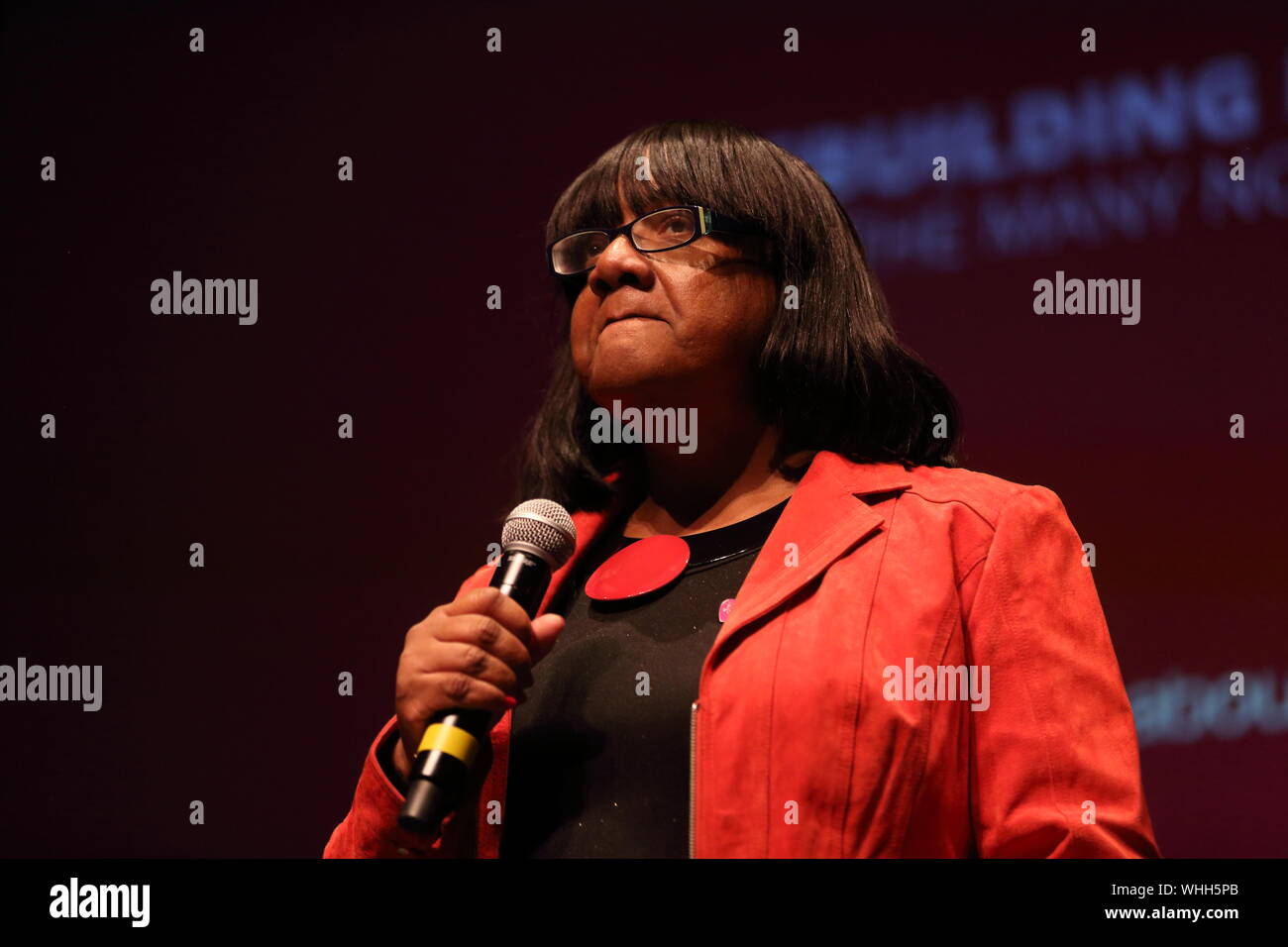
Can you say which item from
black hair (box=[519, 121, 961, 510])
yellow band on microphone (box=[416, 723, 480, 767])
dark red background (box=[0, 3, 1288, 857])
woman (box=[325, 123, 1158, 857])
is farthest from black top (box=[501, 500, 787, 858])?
dark red background (box=[0, 3, 1288, 857])

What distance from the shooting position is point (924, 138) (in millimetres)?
2445

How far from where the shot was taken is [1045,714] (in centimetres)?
144

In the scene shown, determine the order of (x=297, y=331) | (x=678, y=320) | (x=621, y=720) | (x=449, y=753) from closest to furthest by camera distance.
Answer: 1. (x=449, y=753)
2. (x=621, y=720)
3. (x=678, y=320)
4. (x=297, y=331)

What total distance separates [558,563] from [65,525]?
1.57 meters

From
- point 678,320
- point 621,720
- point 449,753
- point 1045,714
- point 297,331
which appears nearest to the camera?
point 449,753

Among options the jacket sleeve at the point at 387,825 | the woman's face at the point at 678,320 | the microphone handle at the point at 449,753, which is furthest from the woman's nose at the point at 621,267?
the jacket sleeve at the point at 387,825

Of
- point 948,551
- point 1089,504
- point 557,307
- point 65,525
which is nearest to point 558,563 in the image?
point 948,551

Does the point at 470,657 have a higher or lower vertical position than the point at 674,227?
lower

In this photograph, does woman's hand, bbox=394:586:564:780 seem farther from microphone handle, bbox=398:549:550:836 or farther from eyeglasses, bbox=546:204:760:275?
eyeglasses, bbox=546:204:760:275

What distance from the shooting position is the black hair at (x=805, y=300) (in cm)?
179

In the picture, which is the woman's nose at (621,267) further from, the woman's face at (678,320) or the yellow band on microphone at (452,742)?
the yellow band on microphone at (452,742)

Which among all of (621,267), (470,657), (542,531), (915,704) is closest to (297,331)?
(621,267)

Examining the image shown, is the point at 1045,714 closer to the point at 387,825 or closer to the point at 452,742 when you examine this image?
the point at 452,742

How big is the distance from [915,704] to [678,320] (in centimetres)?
63
